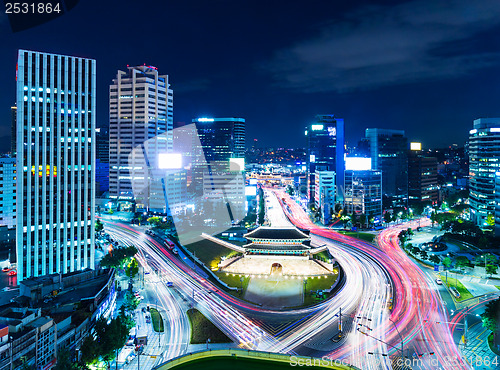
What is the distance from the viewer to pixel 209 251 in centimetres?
5559

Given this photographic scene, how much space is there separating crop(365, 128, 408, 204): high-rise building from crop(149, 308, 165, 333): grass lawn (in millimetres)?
72664

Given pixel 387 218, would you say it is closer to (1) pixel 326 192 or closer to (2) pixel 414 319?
(1) pixel 326 192

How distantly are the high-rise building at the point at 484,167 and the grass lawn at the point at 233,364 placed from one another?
192ft

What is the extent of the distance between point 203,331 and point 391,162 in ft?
249

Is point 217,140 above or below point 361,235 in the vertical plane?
above

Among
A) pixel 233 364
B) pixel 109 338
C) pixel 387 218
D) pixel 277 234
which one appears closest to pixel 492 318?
pixel 233 364

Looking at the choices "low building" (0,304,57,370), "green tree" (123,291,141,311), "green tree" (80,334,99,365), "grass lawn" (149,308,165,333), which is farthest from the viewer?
"green tree" (123,291,141,311)

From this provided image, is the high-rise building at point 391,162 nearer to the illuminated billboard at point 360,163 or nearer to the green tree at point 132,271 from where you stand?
the illuminated billboard at point 360,163

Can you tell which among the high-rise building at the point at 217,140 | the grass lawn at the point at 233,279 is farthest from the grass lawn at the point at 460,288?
the high-rise building at the point at 217,140

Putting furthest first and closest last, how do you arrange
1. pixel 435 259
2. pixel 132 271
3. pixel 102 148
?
pixel 102 148 → pixel 435 259 → pixel 132 271

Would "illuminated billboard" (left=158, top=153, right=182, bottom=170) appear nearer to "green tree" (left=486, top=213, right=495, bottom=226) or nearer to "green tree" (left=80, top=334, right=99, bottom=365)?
"green tree" (left=80, top=334, right=99, bottom=365)

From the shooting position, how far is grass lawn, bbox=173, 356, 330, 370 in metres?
27.0

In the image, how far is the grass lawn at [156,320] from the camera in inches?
1279

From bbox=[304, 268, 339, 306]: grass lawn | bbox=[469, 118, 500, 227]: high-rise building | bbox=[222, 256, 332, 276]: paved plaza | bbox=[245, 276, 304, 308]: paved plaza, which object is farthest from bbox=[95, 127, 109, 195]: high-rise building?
bbox=[469, 118, 500, 227]: high-rise building
